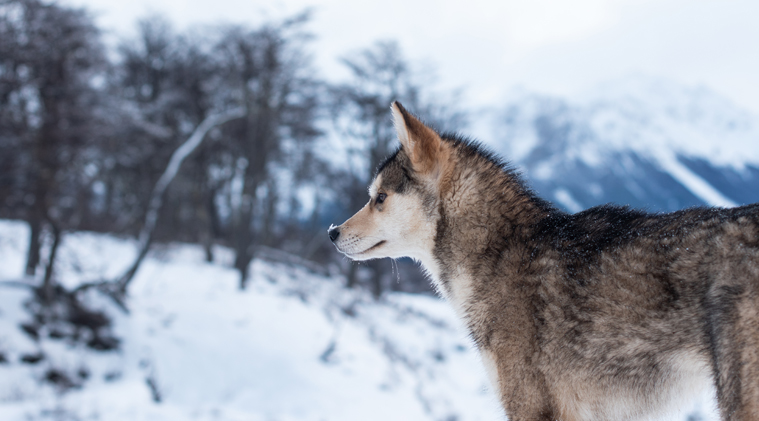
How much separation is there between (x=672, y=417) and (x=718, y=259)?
104 centimetres

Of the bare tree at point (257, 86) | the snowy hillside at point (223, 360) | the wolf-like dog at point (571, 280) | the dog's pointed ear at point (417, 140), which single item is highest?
the bare tree at point (257, 86)

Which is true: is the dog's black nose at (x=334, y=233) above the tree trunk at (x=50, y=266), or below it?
above

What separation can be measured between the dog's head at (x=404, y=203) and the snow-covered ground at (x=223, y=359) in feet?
13.1

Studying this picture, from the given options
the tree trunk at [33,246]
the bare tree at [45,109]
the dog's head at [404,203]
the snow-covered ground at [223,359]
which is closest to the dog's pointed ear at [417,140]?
the dog's head at [404,203]

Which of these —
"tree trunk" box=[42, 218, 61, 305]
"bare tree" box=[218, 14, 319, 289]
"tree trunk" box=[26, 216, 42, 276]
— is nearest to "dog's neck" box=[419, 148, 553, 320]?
"tree trunk" box=[42, 218, 61, 305]

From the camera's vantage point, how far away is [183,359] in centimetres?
1006

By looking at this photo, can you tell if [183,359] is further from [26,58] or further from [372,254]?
[372,254]

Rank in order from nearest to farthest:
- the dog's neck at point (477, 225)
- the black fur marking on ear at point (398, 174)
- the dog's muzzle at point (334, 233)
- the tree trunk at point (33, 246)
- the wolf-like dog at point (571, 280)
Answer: the wolf-like dog at point (571, 280)
the dog's neck at point (477, 225)
the black fur marking on ear at point (398, 174)
the dog's muzzle at point (334, 233)
the tree trunk at point (33, 246)

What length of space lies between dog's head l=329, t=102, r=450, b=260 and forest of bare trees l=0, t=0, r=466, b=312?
691 mm

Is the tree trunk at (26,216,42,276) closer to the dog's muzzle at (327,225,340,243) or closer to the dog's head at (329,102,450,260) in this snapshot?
the dog's muzzle at (327,225,340,243)

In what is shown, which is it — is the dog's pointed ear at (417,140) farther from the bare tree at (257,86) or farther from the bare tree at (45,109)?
the bare tree at (257,86)

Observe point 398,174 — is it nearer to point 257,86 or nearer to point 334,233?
point 334,233

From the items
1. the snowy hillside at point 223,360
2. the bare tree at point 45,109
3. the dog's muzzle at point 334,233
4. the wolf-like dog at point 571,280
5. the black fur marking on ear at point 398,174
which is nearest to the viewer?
the wolf-like dog at point 571,280

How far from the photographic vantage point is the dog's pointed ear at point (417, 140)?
10.4 ft
